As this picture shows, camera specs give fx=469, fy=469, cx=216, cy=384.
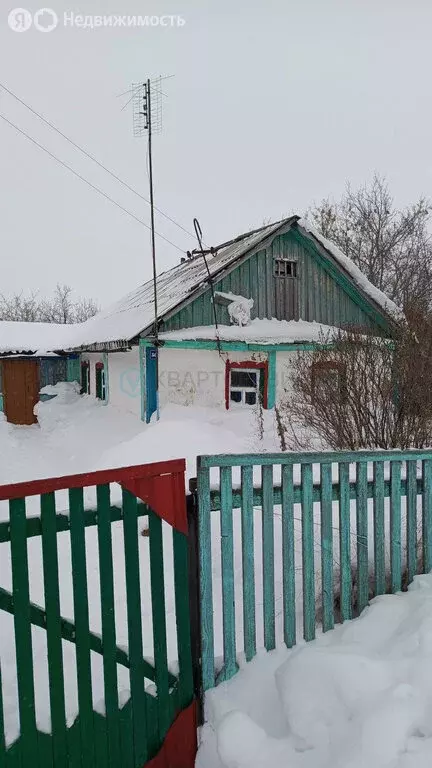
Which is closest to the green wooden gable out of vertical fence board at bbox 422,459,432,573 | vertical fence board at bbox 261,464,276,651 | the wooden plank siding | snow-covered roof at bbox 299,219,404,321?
the wooden plank siding

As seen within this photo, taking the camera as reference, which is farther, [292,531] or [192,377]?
[192,377]

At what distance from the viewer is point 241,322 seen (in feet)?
39.2

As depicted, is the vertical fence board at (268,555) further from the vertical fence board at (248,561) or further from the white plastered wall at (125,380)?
the white plastered wall at (125,380)

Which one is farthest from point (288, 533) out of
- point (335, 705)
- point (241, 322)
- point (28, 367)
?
point (28, 367)

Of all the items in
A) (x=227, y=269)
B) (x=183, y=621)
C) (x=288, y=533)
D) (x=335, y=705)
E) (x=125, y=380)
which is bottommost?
(x=335, y=705)

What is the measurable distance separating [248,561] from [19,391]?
16.1 metres

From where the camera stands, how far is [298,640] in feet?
8.52

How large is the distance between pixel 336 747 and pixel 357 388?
4.43 m

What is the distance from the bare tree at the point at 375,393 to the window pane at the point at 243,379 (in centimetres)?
525

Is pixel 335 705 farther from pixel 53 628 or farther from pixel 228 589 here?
pixel 53 628

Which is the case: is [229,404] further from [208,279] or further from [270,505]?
[270,505]

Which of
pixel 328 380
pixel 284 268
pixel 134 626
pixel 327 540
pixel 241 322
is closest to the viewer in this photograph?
pixel 134 626

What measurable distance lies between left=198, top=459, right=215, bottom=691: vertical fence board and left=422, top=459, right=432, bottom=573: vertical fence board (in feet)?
4.88

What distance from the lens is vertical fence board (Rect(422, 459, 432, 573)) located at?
9.74 ft
